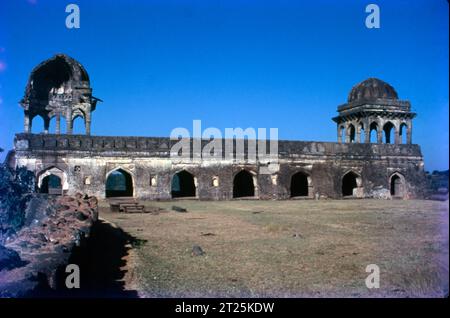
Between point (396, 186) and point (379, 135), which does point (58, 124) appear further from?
point (396, 186)

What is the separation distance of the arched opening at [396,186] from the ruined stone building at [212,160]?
0.18ft

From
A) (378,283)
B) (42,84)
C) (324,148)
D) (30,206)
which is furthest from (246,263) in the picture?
(42,84)

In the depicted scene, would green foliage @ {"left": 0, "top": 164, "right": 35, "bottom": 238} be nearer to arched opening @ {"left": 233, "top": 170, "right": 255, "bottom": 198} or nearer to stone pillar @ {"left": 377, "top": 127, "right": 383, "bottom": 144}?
arched opening @ {"left": 233, "top": 170, "right": 255, "bottom": 198}

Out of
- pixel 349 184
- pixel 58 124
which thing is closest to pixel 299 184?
pixel 349 184

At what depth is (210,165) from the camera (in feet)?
73.8

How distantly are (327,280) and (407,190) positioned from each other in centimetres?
2148

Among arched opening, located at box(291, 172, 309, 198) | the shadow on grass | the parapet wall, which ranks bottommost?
the shadow on grass

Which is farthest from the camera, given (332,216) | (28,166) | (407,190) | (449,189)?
(407,190)

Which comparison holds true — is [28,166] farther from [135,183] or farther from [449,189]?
[449,189]

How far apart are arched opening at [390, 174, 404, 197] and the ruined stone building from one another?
5cm

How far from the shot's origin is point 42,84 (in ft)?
78.0

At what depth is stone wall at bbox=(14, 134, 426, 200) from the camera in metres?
20.7

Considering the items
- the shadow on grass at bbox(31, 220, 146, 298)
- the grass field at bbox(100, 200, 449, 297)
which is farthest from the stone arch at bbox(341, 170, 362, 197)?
the shadow on grass at bbox(31, 220, 146, 298)

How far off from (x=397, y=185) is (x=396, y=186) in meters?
0.09
